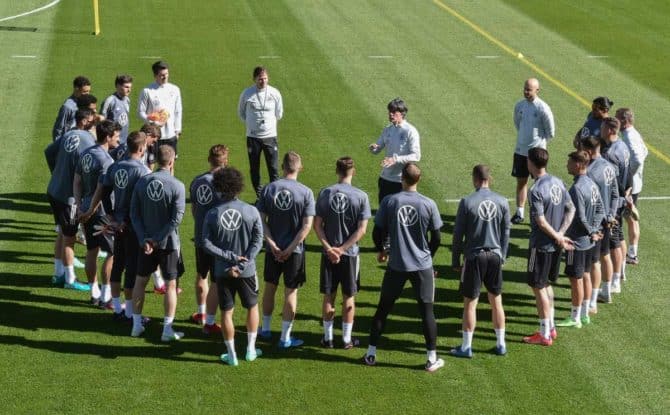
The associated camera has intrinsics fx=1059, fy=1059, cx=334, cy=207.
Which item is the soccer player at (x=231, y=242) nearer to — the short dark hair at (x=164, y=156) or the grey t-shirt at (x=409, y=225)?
the short dark hair at (x=164, y=156)

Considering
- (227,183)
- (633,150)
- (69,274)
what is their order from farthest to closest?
1. (633,150)
2. (69,274)
3. (227,183)

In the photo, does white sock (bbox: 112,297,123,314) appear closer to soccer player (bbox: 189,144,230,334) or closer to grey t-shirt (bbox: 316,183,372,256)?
soccer player (bbox: 189,144,230,334)

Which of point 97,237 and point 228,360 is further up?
point 97,237

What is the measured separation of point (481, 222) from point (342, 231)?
1.63m

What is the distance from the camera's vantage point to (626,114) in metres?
15.4

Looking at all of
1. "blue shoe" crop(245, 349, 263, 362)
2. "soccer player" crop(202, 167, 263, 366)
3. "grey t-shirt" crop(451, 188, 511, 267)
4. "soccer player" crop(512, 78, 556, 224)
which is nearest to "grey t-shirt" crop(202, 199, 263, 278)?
"soccer player" crop(202, 167, 263, 366)

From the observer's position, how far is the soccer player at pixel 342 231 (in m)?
12.4

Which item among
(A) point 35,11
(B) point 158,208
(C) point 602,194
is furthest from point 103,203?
(A) point 35,11

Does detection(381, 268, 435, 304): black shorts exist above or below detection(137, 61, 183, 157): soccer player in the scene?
below

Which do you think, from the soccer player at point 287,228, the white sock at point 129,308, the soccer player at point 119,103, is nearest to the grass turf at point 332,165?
the white sock at point 129,308

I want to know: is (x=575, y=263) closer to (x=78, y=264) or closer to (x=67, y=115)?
(x=78, y=264)

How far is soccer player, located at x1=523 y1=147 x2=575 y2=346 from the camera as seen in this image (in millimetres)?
12703

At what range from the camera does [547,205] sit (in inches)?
502

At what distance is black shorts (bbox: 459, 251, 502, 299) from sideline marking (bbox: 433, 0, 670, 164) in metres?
9.47
